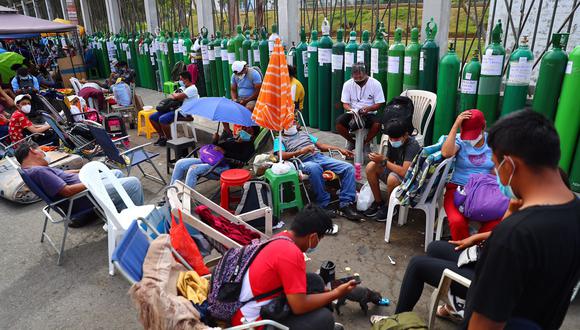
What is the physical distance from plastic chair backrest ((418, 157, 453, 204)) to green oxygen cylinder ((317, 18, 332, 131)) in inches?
141

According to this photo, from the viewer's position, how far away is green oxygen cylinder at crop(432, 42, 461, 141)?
4.89m

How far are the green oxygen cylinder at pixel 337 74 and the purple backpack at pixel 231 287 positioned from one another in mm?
4680

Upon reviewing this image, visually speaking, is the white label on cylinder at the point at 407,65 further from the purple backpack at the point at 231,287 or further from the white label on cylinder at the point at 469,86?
the purple backpack at the point at 231,287

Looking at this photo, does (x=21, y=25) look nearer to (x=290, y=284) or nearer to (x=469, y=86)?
(x=469, y=86)

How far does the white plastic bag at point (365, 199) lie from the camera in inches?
180

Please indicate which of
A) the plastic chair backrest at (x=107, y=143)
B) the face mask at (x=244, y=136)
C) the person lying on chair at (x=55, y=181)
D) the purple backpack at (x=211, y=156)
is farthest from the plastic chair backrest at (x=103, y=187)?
the face mask at (x=244, y=136)

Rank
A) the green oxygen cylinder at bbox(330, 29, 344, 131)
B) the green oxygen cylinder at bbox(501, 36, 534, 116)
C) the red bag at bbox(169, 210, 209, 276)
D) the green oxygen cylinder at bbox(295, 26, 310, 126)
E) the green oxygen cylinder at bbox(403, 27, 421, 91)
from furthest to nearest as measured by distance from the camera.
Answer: the green oxygen cylinder at bbox(295, 26, 310, 126) < the green oxygen cylinder at bbox(330, 29, 344, 131) < the green oxygen cylinder at bbox(403, 27, 421, 91) < the green oxygen cylinder at bbox(501, 36, 534, 116) < the red bag at bbox(169, 210, 209, 276)

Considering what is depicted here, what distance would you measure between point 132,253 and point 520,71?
4.31 metres

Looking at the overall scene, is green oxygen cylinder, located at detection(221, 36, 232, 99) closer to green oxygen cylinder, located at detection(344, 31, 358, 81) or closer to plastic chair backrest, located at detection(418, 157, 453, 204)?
green oxygen cylinder, located at detection(344, 31, 358, 81)

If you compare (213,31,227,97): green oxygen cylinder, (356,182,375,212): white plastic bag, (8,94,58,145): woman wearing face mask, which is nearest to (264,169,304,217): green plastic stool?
(356,182,375,212): white plastic bag

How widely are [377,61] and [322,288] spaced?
13.7ft

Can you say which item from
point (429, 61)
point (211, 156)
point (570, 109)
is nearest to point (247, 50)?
point (211, 156)

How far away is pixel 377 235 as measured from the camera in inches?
166

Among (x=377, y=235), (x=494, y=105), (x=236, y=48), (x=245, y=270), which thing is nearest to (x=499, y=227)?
(x=245, y=270)
